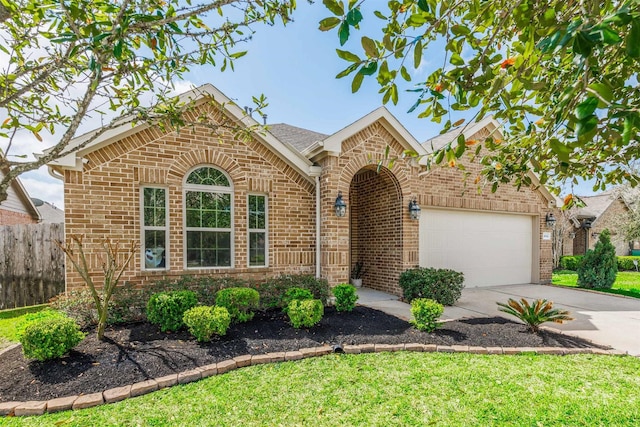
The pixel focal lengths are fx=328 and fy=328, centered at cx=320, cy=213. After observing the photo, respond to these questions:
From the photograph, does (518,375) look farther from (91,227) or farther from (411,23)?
(91,227)

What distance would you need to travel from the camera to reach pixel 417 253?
882cm

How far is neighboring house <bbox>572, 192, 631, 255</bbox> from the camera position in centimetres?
2058

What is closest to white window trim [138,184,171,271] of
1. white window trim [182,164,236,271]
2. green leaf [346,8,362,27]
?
white window trim [182,164,236,271]

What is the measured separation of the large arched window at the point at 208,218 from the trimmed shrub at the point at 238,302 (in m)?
1.55

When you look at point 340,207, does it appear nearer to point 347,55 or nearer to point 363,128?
point 363,128

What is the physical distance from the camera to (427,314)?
5.43 meters

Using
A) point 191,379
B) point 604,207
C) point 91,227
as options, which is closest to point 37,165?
point 191,379

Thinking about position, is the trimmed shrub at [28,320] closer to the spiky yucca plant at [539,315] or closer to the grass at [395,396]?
the grass at [395,396]

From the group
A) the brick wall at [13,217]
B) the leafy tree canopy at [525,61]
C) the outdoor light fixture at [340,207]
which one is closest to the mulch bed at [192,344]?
the outdoor light fixture at [340,207]

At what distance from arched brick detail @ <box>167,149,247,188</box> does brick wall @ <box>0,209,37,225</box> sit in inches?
587

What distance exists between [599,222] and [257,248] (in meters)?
26.7

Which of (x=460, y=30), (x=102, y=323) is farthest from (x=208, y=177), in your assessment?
(x=460, y=30)

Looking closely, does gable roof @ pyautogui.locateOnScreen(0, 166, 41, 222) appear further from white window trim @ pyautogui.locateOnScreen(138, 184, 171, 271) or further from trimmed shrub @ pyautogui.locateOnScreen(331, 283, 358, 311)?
trimmed shrub @ pyautogui.locateOnScreen(331, 283, 358, 311)

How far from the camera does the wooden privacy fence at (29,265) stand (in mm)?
8172
